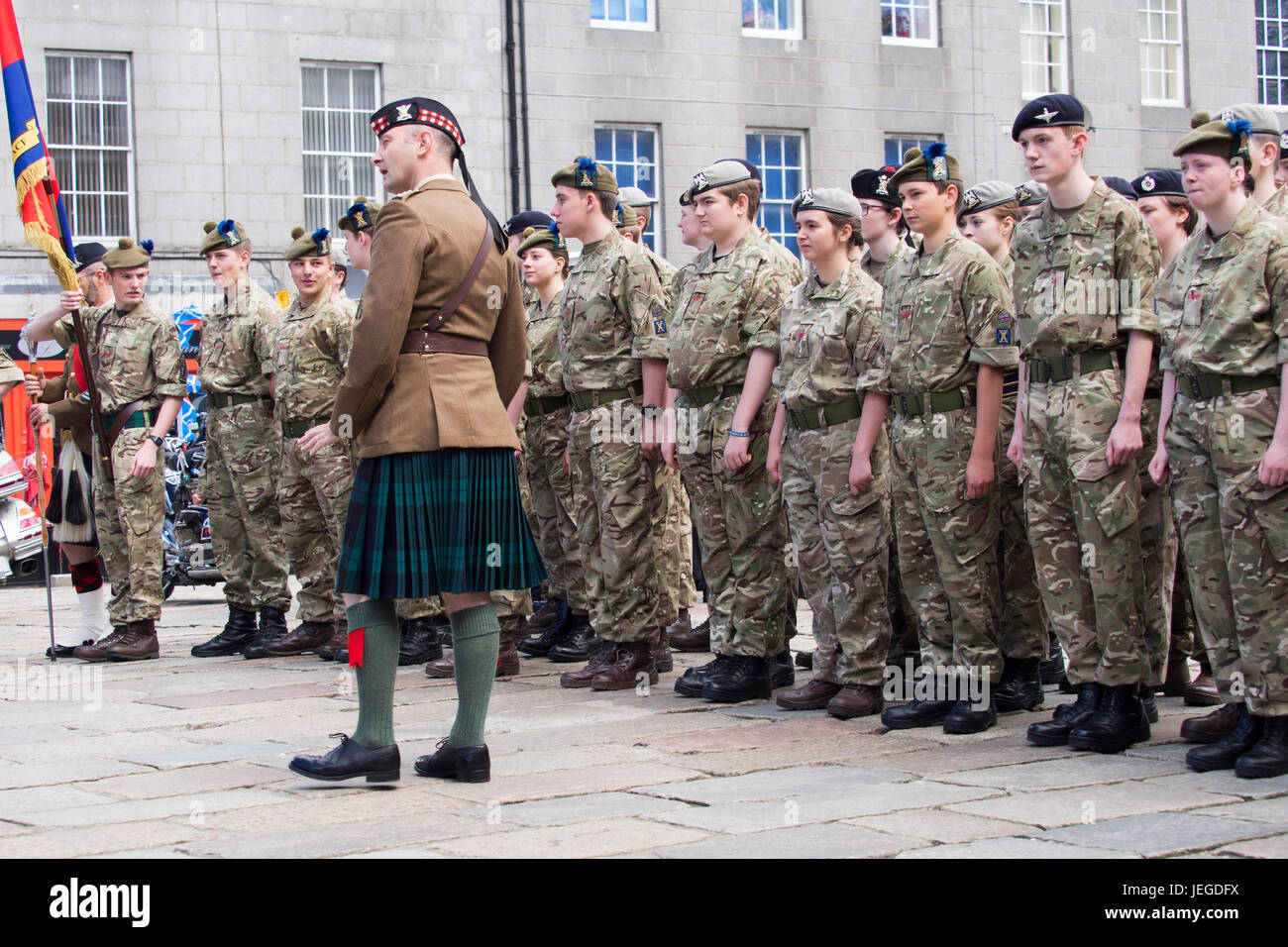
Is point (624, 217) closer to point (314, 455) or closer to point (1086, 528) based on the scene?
point (314, 455)

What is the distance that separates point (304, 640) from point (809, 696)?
3.61 metres

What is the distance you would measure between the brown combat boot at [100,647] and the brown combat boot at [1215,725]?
6.07 m

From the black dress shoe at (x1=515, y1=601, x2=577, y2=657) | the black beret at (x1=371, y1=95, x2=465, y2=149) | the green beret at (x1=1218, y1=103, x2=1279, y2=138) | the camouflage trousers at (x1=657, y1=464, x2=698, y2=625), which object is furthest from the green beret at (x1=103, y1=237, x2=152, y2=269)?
the green beret at (x1=1218, y1=103, x2=1279, y2=138)

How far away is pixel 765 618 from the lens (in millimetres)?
6906

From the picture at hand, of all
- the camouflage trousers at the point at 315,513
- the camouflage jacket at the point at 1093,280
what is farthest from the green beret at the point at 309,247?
the camouflage jacket at the point at 1093,280

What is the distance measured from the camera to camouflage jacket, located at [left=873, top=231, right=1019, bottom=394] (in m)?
6.06

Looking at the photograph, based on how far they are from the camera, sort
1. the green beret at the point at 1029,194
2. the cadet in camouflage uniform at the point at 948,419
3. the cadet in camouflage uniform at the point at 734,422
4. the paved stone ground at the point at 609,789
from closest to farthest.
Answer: the paved stone ground at the point at 609,789
the cadet in camouflage uniform at the point at 948,419
the cadet in camouflage uniform at the point at 734,422
the green beret at the point at 1029,194

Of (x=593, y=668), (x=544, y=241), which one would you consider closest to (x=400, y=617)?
(x=593, y=668)

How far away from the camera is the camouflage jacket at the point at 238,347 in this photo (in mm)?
9203

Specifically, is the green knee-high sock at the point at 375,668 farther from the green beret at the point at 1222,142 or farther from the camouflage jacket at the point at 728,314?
the green beret at the point at 1222,142

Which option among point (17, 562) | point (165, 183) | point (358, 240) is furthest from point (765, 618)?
point (165, 183)

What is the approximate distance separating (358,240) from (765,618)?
3.26m

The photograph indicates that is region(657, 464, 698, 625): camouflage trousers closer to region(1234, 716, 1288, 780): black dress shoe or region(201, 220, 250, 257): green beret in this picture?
region(1234, 716, 1288, 780): black dress shoe

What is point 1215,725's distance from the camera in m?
5.67
